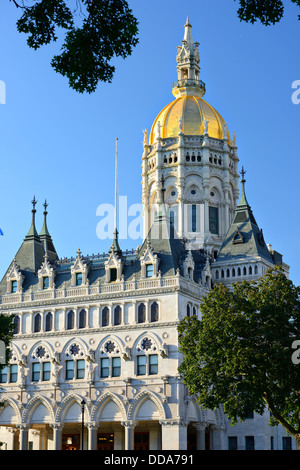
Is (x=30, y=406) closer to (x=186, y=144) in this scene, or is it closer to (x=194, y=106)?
(x=186, y=144)

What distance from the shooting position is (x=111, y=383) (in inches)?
3017

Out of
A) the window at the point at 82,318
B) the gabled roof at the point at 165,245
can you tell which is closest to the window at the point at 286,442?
the gabled roof at the point at 165,245

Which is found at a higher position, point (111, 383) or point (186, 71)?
point (186, 71)

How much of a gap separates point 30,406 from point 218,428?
20.3 m

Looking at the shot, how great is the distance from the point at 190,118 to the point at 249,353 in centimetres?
6051

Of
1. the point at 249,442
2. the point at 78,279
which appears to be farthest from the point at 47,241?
the point at 249,442

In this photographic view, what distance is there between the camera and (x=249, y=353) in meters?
55.2

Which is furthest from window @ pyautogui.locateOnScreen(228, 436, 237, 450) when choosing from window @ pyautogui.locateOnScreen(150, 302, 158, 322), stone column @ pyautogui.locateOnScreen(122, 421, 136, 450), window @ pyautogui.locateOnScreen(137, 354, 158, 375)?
window @ pyautogui.locateOnScreen(150, 302, 158, 322)

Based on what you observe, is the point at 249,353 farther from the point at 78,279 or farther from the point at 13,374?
the point at 13,374

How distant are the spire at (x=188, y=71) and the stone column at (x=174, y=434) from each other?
58.6 meters

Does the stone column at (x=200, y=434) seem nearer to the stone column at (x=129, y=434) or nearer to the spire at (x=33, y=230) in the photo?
the stone column at (x=129, y=434)

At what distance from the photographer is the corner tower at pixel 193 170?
103188mm

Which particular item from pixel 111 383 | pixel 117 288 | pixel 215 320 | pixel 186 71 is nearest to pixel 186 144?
pixel 186 71
